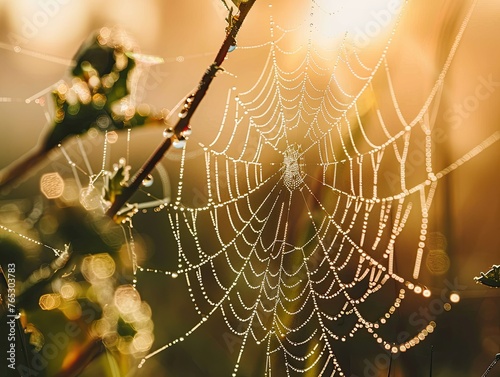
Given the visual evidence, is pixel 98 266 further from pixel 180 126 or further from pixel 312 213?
pixel 312 213

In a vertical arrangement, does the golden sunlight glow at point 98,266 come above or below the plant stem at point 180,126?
below

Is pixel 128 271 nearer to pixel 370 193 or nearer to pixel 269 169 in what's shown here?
pixel 370 193

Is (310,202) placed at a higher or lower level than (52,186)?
higher

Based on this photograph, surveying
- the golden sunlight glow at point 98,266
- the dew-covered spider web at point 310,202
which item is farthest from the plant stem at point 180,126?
the dew-covered spider web at point 310,202

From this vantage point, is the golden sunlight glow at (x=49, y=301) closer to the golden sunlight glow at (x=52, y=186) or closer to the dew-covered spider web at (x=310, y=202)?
the golden sunlight glow at (x=52, y=186)

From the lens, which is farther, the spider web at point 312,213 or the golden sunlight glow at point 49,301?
the spider web at point 312,213

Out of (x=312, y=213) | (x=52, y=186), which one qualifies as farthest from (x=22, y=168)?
(x=312, y=213)

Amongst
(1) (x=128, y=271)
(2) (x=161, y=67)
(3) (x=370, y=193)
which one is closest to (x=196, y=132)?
(2) (x=161, y=67)
